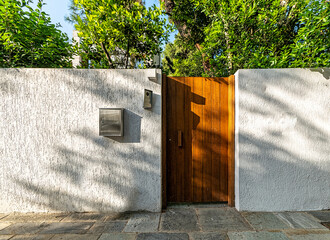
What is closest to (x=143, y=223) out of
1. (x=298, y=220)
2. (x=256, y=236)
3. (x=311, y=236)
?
(x=256, y=236)

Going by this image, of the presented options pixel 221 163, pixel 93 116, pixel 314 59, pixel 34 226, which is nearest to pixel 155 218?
pixel 221 163

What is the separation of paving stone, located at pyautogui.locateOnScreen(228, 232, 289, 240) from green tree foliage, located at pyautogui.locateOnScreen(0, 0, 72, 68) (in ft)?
15.2

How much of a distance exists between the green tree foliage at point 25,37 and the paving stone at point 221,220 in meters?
4.34

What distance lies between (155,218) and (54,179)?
1829 mm

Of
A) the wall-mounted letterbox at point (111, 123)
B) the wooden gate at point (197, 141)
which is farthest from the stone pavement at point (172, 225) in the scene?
the wall-mounted letterbox at point (111, 123)

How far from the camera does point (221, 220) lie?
2445 mm

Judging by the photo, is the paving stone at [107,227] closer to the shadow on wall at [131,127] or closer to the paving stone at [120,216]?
the paving stone at [120,216]

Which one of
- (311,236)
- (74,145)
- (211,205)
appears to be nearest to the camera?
(311,236)

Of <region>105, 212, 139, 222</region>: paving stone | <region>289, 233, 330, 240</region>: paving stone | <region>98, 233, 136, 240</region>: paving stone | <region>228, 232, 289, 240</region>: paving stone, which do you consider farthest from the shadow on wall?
<region>289, 233, 330, 240</region>: paving stone

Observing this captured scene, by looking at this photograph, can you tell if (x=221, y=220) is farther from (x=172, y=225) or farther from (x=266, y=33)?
(x=266, y=33)

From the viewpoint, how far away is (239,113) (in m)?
2.70

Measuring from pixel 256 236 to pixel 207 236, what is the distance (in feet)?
2.17

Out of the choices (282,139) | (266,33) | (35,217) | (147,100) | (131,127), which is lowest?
(35,217)

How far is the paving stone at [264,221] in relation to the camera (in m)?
2.29
